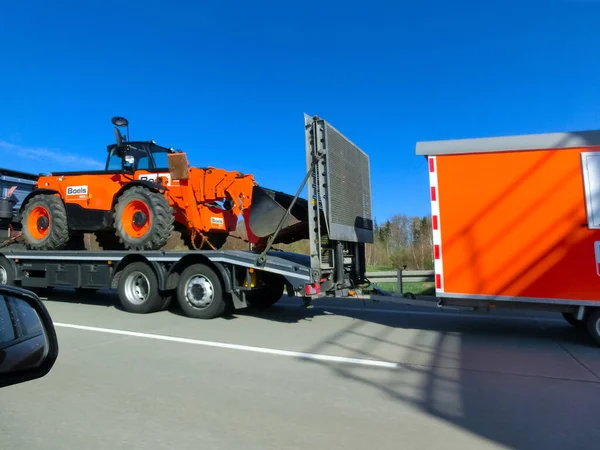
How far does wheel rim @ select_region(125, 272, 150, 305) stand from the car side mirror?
728 cm

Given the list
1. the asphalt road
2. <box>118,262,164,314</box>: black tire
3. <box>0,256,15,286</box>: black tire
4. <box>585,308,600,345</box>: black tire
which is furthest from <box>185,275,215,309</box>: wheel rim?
<box>585,308,600,345</box>: black tire

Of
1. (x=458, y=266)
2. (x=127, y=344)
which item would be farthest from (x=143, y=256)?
(x=458, y=266)

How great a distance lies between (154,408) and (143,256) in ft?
17.5

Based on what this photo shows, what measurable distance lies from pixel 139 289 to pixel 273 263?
3.35 metres

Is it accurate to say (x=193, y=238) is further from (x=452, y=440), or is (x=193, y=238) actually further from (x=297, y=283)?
(x=452, y=440)

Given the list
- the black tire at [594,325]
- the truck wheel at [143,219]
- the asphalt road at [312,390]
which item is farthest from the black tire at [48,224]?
the black tire at [594,325]

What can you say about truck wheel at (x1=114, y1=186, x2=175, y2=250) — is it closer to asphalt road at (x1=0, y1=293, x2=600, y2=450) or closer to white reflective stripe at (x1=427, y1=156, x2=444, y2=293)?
asphalt road at (x1=0, y1=293, x2=600, y2=450)

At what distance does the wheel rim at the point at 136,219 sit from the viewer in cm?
889

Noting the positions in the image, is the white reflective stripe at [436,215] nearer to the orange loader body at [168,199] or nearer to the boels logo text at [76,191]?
the orange loader body at [168,199]

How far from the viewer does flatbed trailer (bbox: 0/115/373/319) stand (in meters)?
7.34

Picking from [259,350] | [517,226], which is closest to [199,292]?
[259,350]

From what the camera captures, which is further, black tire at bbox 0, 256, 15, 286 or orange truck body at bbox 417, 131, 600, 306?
black tire at bbox 0, 256, 15, 286

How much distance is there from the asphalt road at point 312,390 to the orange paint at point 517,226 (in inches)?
35.3

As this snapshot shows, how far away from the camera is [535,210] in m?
6.21
